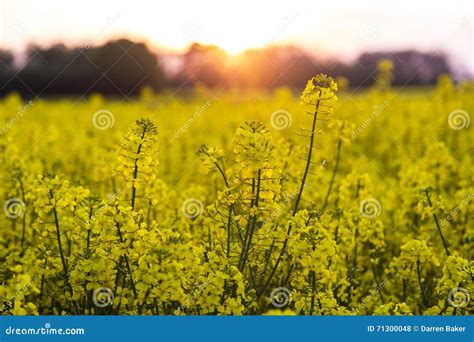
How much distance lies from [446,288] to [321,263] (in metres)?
1.02

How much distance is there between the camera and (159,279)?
142 inches
